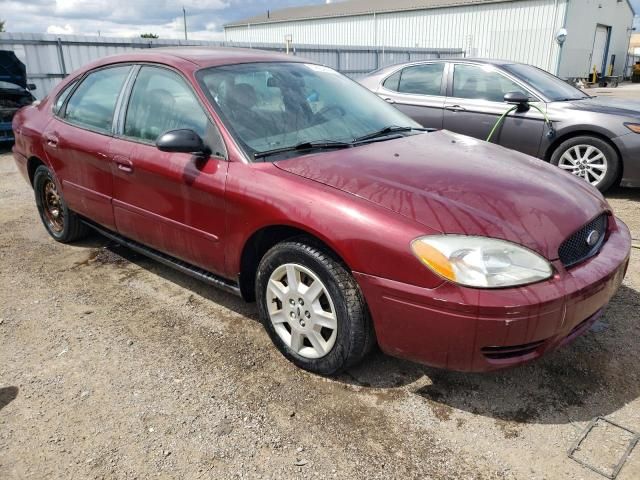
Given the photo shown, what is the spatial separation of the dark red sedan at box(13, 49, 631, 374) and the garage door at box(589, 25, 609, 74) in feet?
110

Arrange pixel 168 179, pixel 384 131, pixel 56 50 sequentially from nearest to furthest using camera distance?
pixel 168 179 → pixel 384 131 → pixel 56 50

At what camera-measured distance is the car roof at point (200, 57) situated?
10.7 ft

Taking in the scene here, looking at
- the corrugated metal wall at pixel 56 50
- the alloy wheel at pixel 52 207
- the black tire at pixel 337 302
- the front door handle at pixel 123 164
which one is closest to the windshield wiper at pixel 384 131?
the black tire at pixel 337 302

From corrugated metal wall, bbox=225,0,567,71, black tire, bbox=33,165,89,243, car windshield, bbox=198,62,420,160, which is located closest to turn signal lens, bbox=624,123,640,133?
car windshield, bbox=198,62,420,160

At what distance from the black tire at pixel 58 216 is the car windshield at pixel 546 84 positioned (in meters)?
5.04

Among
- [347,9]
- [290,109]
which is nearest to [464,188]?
[290,109]

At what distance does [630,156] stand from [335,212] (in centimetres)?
446

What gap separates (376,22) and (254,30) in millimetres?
15727

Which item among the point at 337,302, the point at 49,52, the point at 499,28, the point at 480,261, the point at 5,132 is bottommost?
the point at 5,132

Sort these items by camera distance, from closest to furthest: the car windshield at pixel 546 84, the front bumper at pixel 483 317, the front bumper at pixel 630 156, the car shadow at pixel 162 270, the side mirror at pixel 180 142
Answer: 1. the front bumper at pixel 483 317
2. the side mirror at pixel 180 142
3. the car shadow at pixel 162 270
4. the front bumper at pixel 630 156
5. the car windshield at pixel 546 84

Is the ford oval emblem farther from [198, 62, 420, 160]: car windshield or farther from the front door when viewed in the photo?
the front door

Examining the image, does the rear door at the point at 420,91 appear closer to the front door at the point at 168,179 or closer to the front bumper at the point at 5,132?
the front door at the point at 168,179

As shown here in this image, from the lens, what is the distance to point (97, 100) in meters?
3.90

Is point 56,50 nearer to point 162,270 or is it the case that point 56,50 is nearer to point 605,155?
point 162,270
